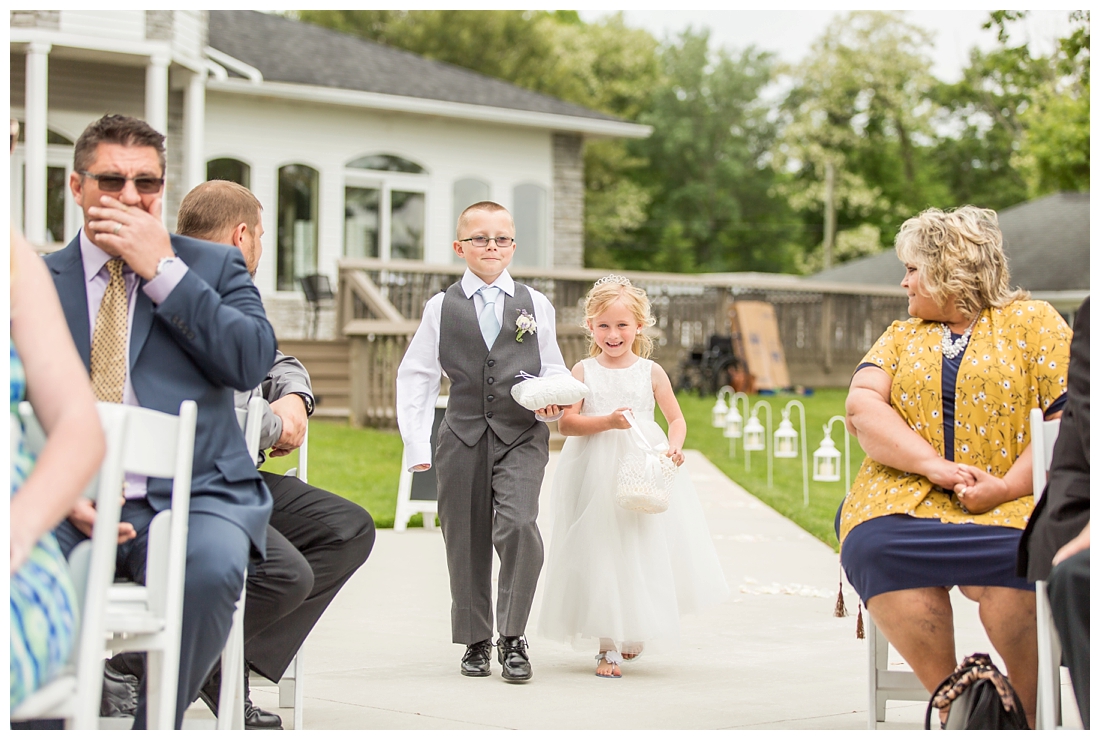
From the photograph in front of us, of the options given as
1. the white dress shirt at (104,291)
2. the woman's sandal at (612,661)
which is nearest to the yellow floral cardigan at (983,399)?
the woman's sandal at (612,661)

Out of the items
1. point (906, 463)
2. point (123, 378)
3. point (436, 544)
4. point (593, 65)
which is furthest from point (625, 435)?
point (593, 65)

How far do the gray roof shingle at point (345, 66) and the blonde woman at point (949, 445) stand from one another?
17.3 m

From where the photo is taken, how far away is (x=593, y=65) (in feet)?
172

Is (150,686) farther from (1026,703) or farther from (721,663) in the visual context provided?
(721,663)

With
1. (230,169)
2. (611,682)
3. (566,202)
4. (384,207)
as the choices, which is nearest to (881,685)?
(611,682)

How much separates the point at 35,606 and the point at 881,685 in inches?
101

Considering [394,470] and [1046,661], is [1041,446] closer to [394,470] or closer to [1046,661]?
[1046,661]

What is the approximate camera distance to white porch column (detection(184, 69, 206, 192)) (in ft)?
59.1

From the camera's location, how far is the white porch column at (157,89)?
17031 millimetres

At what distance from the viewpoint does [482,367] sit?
490cm

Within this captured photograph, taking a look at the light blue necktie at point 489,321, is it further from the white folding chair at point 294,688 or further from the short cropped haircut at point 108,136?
the short cropped haircut at point 108,136

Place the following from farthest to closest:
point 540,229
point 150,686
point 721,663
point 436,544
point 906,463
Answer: point 540,229, point 436,544, point 721,663, point 906,463, point 150,686

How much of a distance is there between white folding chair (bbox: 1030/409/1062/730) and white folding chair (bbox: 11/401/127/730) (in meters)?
2.11
